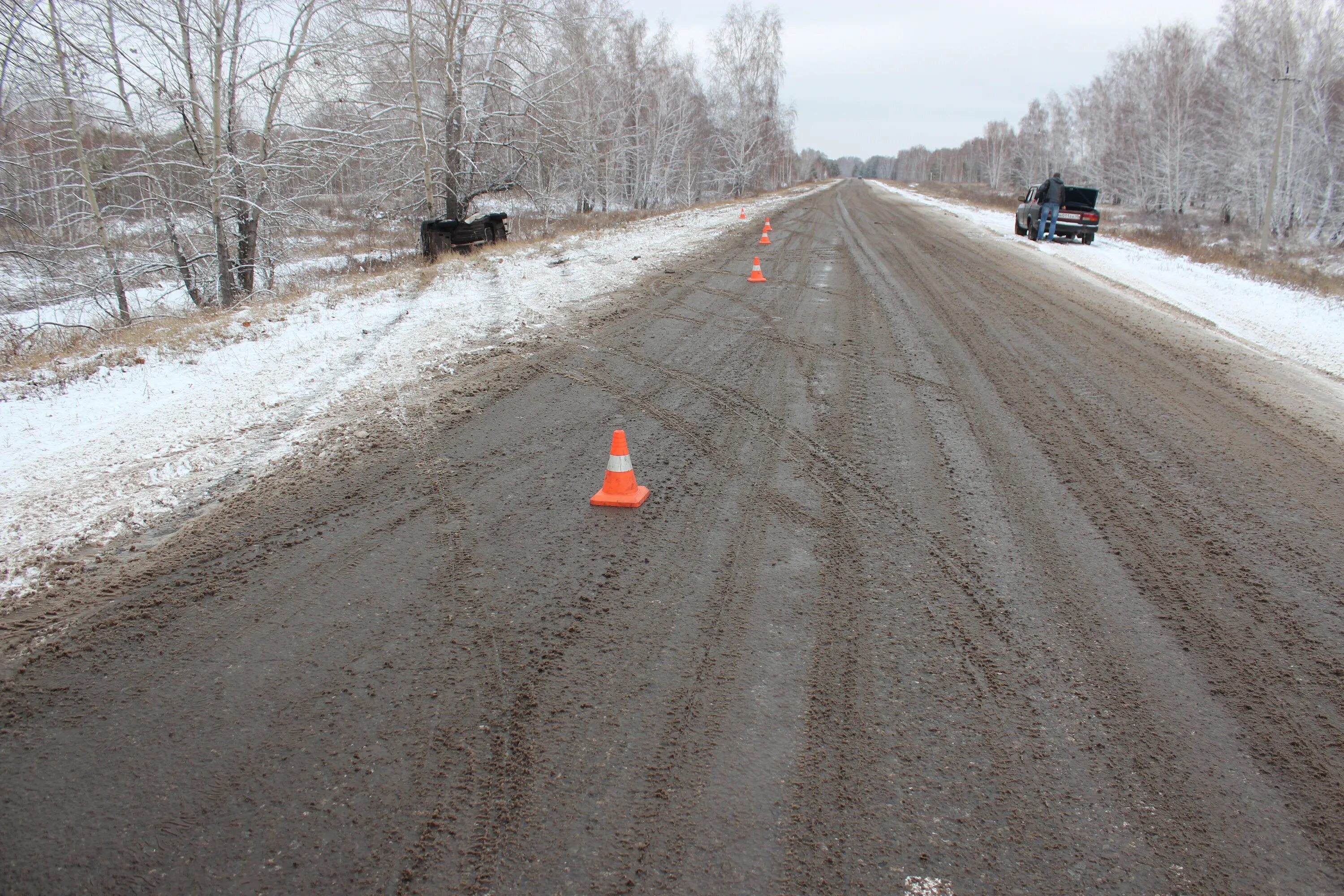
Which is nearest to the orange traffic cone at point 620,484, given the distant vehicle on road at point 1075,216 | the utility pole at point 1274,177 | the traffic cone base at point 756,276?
the traffic cone base at point 756,276

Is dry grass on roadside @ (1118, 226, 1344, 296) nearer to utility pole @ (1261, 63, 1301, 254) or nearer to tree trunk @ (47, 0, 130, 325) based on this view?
utility pole @ (1261, 63, 1301, 254)

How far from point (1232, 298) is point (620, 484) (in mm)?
12970

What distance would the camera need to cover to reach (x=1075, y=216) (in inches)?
789

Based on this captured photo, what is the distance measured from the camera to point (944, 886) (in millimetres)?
1938

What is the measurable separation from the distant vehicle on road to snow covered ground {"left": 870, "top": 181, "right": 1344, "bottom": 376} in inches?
18.2

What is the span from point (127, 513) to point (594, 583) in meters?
3.01

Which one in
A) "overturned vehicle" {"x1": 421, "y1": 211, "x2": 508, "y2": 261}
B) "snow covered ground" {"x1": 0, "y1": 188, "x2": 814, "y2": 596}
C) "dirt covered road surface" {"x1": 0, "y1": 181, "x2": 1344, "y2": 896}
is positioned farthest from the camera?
"overturned vehicle" {"x1": 421, "y1": 211, "x2": 508, "y2": 261}

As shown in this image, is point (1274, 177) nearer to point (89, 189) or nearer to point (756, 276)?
point (756, 276)

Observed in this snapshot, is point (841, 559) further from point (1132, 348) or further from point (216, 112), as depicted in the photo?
point (216, 112)

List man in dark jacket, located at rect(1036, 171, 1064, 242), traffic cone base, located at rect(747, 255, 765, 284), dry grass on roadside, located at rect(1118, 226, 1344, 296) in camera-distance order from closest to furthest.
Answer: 1. traffic cone base, located at rect(747, 255, 765, 284)
2. dry grass on roadside, located at rect(1118, 226, 1344, 296)
3. man in dark jacket, located at rect(1036, 171, 1064, 242)

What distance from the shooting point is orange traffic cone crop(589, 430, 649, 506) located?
4227 millimetres

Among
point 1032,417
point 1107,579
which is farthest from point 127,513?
point 1032,417

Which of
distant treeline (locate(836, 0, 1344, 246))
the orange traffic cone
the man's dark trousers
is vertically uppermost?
distant treeline (locate(836, 0, 1344, 246))

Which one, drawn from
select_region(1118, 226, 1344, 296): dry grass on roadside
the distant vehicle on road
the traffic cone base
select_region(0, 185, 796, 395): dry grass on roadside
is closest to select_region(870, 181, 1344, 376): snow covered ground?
the distant vehicle on road
